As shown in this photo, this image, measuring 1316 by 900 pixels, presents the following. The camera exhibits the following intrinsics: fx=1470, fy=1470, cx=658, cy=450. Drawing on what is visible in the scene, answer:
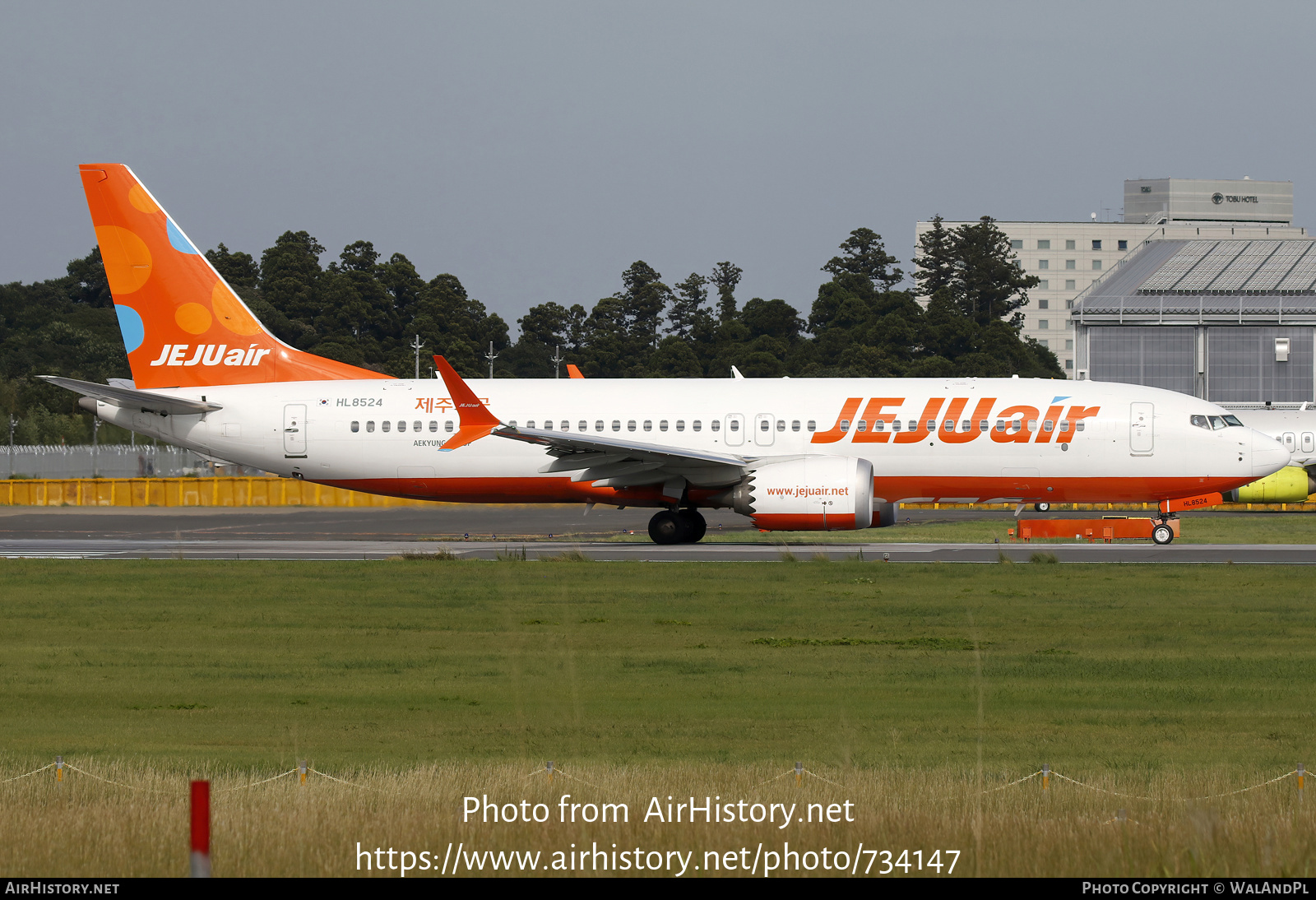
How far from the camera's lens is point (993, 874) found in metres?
8.08

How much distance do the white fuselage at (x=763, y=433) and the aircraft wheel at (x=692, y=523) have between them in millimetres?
948

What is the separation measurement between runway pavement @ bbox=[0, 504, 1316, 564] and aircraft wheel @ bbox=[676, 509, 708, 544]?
0.32 meters

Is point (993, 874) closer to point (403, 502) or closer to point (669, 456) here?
point (669, 456)

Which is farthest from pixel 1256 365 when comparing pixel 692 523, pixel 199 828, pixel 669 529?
pixel 199 828

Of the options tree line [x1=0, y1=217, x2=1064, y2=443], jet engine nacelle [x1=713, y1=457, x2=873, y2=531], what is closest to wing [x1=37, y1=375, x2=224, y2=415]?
jet engine nacelle [x1=713, y1=457, x2=873, y2=531]

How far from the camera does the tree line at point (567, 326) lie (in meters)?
109

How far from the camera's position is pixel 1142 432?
107 ft

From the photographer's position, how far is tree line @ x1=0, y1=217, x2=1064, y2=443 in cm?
10944

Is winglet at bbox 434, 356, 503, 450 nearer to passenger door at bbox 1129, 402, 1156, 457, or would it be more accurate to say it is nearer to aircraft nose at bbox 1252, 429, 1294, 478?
passenger door at bbox 1129, 402, 1156, 457

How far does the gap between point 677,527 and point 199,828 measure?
28.1 m

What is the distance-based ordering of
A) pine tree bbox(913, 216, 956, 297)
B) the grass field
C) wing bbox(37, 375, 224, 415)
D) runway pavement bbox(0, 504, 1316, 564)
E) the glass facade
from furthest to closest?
pine tree bbox(913, 216, 956, 297) < the glass facade < wing bbox(37, 375, 224, 415) < runway pavement bbox(0, 504, 1316, 564) < the grass field

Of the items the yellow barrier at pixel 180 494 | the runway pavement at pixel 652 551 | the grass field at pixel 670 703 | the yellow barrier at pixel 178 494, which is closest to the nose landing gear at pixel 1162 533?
the runway pavement at pixel 652 551

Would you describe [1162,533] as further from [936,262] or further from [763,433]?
[936,262]

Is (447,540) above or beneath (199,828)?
beneath
